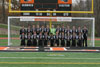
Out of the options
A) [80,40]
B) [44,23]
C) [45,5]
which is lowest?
[80,40]

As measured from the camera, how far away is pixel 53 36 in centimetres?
1182

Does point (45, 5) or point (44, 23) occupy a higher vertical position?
point (45, 5)

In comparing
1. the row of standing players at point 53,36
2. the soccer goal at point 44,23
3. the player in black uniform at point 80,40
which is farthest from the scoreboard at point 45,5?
the player in black uniform at point 80,40

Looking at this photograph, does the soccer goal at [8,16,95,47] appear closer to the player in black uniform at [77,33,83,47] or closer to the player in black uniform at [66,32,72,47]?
the player in black uniform at [77,33,83,47]

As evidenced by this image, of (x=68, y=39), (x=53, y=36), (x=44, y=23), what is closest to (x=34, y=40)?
(x=53, y=36)

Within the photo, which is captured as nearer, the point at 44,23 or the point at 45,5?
the point at 45,5

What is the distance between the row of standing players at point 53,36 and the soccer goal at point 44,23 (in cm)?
55

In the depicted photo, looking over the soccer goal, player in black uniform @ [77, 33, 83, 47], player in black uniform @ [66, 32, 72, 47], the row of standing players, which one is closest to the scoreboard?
the soccer goal

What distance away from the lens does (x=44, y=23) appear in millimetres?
12844

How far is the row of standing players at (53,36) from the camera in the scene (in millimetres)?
11625

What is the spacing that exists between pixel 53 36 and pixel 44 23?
132 cm

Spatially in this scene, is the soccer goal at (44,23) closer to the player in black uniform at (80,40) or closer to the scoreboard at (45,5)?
the scoreboard at (45,5)

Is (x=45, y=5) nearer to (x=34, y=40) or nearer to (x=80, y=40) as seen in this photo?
(x=34, y=40)

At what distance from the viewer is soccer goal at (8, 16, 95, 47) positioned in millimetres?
12125
